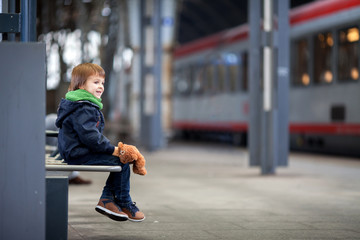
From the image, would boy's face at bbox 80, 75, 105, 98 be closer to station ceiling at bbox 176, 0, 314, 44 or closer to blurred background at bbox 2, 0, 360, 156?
blurred background at bbox 2, 0, 360, 156

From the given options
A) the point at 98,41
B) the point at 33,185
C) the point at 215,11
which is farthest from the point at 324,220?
the point at 215,11

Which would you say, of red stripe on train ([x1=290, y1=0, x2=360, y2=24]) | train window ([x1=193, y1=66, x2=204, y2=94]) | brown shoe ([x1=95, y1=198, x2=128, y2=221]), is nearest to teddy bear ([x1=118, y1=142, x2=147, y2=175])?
brown shoe ([x1=95, y1=198, x2=128, y2=221])

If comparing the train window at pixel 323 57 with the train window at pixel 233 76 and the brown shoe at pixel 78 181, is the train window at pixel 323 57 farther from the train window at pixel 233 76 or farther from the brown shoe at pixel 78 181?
the brown shoe at pixel 78 181

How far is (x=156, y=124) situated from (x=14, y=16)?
15.3 metres

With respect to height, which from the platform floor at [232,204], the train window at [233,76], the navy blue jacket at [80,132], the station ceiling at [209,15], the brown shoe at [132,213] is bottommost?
the platform floor at [232,204]

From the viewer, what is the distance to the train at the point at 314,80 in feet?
54.2

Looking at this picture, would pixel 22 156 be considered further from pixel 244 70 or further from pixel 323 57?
pixel 244 70

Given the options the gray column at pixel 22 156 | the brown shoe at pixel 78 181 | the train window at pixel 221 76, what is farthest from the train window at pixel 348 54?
the gray column at pixel 22 156

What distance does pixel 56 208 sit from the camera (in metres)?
5.17

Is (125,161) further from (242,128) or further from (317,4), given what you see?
(242,128)

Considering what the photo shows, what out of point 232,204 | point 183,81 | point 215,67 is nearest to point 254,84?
point 232,204

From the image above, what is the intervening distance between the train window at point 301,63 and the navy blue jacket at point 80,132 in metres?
13.1

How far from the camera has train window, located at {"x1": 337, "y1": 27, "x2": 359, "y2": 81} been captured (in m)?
16.3

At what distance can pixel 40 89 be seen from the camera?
4.75 m
